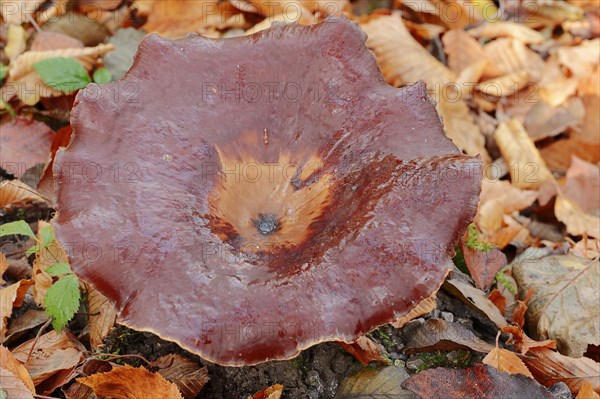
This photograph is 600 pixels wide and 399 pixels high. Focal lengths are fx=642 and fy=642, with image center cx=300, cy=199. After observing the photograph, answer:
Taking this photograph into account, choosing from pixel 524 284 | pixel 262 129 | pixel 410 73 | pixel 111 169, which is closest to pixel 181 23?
pixel 410 73

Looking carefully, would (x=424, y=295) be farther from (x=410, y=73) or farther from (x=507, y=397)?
(x=410, y=73)

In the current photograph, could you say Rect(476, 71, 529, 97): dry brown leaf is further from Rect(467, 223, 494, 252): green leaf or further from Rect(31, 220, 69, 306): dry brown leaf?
Rect(31, 220, 69, 306): dry brown leaf

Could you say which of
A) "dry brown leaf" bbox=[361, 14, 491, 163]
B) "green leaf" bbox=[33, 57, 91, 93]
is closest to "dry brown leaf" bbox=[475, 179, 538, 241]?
"dry brown leaf" bbox=[361, 14, 491, 163]

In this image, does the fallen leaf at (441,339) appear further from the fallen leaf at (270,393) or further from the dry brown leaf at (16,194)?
the dry brown leaf at (16,194)

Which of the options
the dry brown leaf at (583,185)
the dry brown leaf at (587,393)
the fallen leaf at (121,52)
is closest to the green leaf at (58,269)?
the fallen leaf at (121,52)

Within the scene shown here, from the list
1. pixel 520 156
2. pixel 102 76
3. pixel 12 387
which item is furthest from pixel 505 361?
pixel 102 76
